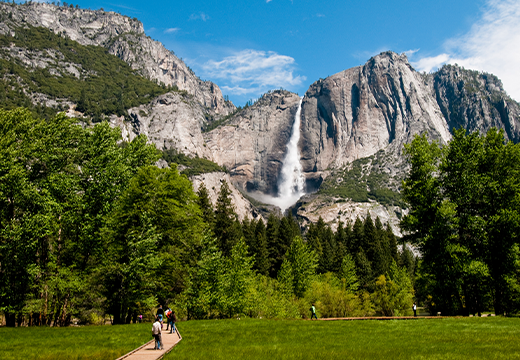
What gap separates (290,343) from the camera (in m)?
14.8

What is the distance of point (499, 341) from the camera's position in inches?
529

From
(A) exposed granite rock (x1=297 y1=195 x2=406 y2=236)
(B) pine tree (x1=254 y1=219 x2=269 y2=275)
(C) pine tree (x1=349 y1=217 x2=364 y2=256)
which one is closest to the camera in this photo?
(B) pine tree (x1=254 y1=219 x2=269 y2=275)

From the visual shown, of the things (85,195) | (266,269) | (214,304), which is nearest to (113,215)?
(85,195)

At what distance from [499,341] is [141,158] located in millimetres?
26265

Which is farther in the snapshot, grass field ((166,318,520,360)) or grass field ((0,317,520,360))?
grass field ((0,317,520,360))

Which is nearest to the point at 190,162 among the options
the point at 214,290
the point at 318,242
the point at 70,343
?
the point at 318,242

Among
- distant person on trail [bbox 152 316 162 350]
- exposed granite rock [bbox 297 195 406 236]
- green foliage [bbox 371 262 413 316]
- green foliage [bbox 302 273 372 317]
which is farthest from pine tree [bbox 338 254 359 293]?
exposed granite rock [bbox 297 195 406 236]

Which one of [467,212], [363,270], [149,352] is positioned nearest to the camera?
[149,352]

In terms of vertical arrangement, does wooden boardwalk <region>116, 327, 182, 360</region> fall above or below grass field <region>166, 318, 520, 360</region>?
above

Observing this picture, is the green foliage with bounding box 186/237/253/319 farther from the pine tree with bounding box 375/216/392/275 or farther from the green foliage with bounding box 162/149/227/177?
the green foliage with bounding box 162/149/227/177

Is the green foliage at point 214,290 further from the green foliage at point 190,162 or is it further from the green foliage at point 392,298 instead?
the green foliage at point 190,162

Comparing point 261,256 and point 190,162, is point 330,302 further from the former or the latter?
point 190,162

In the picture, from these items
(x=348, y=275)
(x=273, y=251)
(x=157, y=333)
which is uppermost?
(x=273, y=251)

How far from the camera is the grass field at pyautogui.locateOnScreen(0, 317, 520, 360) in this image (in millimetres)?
11922
